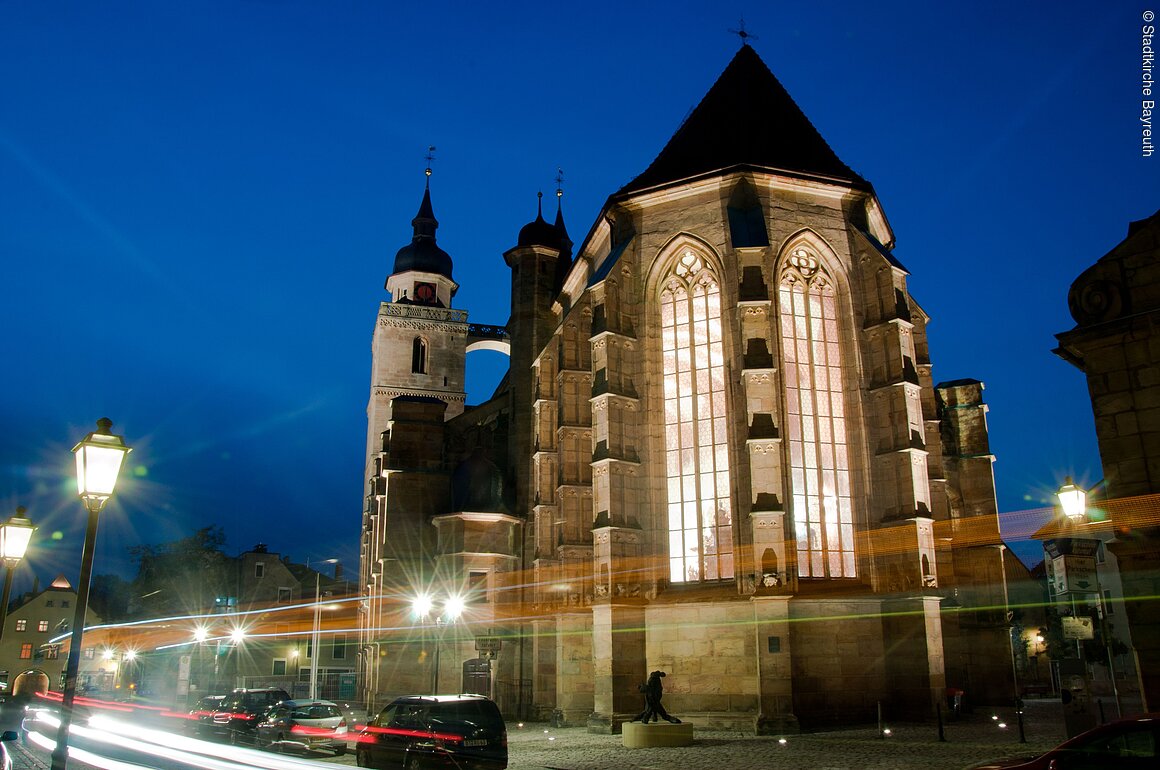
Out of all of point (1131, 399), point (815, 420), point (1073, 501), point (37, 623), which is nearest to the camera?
point (1131, 399)

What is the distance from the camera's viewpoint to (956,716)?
71.3ft

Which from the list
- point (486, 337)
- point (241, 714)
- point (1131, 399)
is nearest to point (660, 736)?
point (241, 714)

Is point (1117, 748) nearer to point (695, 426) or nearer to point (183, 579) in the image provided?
point (695, 426)

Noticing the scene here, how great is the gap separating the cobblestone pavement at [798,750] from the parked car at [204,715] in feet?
14.5

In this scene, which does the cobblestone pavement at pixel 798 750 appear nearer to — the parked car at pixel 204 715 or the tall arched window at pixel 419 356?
the parked car at pixel 204 715

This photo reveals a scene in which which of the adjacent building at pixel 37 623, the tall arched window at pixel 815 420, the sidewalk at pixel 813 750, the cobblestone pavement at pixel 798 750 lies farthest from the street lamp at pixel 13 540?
the adjacent building at pixel 37 623

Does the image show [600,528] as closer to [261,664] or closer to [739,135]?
[739,135]

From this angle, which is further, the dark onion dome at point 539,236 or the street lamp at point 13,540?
the dark onion dome at point 539,236

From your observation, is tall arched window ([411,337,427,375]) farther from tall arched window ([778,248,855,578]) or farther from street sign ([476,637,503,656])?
tall arched window ([778,248,855,578])

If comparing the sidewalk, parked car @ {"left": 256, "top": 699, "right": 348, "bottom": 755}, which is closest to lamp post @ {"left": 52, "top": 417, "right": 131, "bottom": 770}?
the sidewalk

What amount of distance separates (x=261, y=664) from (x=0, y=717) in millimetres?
53602

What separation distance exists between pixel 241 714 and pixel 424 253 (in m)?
48.9

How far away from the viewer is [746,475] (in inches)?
892

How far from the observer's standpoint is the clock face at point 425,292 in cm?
6512
